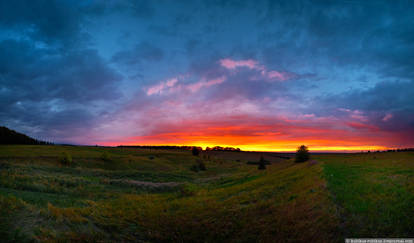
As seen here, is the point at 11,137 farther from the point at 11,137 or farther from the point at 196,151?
the point at 196,151

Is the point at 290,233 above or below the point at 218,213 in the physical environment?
above

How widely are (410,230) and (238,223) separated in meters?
5.76

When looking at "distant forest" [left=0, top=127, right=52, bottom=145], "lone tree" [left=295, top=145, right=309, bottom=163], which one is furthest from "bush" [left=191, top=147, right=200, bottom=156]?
"distant forest" [left=0, top=127, right=52, bottom=145]

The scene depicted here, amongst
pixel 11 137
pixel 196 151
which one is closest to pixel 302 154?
pixel 196 151

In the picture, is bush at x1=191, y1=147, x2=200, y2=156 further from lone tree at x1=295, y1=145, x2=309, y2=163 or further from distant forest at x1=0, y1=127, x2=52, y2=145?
distant forest at x1=0, y1=127, x2=52, y2=145

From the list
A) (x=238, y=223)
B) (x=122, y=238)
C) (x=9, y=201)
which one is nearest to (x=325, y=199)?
(x=238, y=223)

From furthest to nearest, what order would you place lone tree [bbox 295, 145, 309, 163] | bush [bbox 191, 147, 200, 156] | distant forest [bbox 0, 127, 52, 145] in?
bush [bbox 191, 147, 200, 156]
distant forest [bbox 0, 127, 52, 145]
lone tree [bbox 295, 145, 309, 163]

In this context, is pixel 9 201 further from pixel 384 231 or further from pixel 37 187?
pixel 384 231

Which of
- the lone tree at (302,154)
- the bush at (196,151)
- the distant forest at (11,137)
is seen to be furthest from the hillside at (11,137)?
the lone tree at (302,154)

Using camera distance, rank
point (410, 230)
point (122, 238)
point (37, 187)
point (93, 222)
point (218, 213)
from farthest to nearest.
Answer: point (37, 187) → point (218, 213) → point (93, 222) → point (122, 238) → point (410, 230)

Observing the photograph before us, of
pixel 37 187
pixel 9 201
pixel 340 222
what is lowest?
pixel 37 187

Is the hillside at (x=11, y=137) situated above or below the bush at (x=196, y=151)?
above

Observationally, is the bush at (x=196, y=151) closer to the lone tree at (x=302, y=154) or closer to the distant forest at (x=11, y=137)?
the lone tree at (x=302, y=154)

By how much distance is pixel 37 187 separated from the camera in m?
18.3
